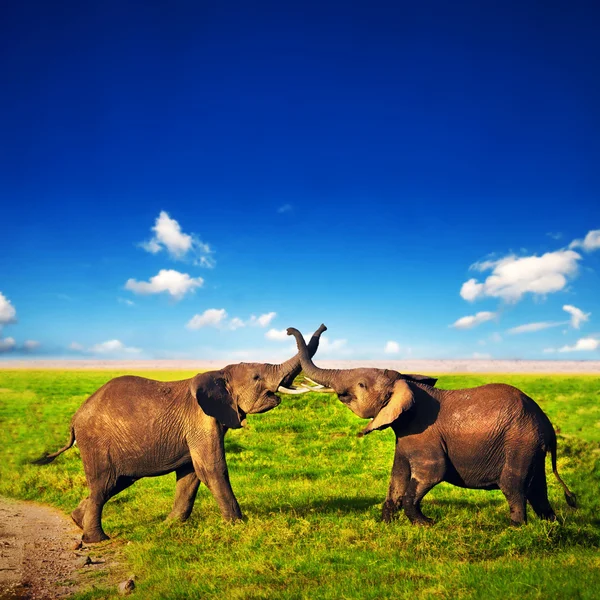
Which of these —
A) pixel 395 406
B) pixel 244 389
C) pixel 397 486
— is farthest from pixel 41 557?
pixel 395 406

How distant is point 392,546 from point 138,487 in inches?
355

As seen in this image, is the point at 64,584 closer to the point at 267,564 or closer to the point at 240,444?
the point at 267,564

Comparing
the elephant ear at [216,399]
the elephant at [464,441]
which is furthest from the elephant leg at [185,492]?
the elephant at [464,441]

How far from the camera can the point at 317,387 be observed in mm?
10805

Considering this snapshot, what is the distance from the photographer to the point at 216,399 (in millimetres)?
10562

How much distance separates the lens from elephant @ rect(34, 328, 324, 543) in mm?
10516

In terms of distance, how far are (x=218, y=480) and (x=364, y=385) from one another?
3.08m

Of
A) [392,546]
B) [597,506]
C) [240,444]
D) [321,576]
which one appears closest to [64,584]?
[321,576]

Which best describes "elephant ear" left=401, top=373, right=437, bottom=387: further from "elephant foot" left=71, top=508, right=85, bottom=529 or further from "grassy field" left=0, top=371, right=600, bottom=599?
"elephant foot" left=71, top=508, right=85, bottom=529

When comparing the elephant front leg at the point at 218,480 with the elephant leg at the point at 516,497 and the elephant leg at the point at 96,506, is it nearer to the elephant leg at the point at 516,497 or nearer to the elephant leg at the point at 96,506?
the elephant leg at the point at 96,506

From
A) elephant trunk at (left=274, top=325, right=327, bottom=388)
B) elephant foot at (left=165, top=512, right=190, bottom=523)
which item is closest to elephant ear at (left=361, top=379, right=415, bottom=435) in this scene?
elephant trunk at (left=274, top=325, right=327, bottom=388)

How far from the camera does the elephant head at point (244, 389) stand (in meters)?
10.5

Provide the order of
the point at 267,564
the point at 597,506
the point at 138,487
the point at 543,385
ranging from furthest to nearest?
the point at 543,385 < the point at 138,487 < the point at 597,506 < the point at 267,564

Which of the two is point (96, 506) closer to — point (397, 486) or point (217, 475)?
point (217, 475)
